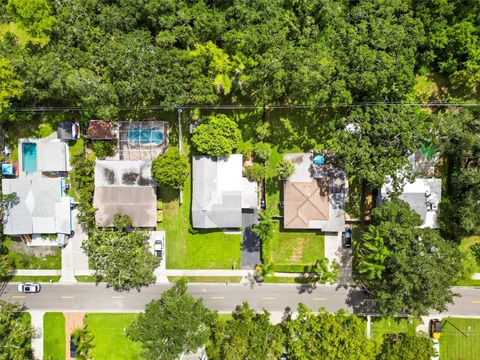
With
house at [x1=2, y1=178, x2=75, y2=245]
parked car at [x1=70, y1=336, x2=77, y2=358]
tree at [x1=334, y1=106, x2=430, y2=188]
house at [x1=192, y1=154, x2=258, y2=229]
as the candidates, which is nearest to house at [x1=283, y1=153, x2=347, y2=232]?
tree at [x1=334, y1=106, x2=430, y2=188]

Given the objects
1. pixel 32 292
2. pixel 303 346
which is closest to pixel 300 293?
pixel 303 346

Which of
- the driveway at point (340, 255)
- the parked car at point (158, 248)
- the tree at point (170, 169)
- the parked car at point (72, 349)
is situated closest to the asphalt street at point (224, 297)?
the driveway at point (340, 255)

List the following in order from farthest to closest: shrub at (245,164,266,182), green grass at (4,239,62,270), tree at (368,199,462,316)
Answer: green grass at (4,239,62,270)
shrub at (245,164,266,182)
tree at (368,199,462,316)

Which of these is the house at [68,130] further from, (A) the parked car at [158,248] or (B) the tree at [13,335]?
(B) the tree at [13,335]

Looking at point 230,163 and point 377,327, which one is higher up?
point 230,163

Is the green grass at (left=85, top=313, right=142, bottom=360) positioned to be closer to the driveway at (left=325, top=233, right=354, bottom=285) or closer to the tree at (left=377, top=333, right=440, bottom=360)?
the driveway at (left=325, top=233, right=354, bottom=285)

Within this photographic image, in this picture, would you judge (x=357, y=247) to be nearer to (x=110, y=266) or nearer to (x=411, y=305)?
(x=411, y=305)
